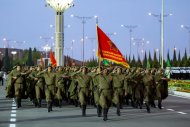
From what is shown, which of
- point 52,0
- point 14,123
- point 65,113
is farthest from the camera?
point 52,0

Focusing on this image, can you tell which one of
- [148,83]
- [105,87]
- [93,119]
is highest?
[148,83]

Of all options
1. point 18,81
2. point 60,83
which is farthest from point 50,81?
point 18,81

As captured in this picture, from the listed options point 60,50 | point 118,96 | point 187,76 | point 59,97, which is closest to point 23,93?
point 59,97

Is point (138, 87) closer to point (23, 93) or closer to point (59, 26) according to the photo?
point (23, 93)

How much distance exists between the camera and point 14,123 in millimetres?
18375

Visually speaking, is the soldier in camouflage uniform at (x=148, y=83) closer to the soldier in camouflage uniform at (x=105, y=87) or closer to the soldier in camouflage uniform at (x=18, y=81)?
the soldier in camouflage uniform at (x=105, y=87)

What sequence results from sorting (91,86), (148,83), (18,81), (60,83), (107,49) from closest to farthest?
(91,86), (107,49), (148,83), (60,83), (18,81)

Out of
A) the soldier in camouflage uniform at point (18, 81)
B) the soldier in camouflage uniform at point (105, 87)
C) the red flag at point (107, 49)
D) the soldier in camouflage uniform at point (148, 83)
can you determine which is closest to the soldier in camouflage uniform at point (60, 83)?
the soldier in camouflage uniform at point (18, 81)

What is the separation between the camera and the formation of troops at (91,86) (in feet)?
67.5

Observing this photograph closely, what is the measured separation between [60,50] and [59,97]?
35665 mm

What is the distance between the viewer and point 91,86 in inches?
861

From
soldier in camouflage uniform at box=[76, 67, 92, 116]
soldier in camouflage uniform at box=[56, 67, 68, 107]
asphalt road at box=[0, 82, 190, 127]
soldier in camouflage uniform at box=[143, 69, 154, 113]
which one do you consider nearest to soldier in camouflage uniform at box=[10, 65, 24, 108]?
soldier in camouflage uniform at box=[56, 67, 68, 107]

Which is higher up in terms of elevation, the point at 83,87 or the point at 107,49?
the point at 107,49

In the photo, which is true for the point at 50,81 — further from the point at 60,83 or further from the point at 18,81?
the point at 18,81
